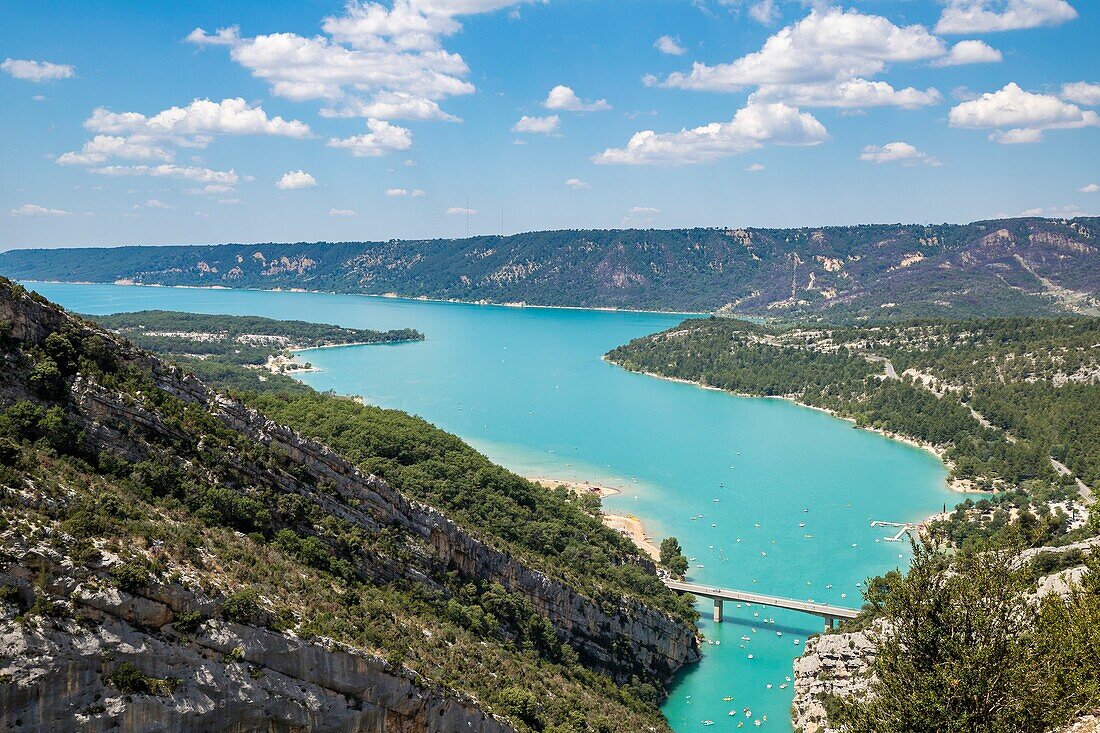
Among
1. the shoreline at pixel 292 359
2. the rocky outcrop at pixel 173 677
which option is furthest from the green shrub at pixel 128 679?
the shoreline at pixel 292 359

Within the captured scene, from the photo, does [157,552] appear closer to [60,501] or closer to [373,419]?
[60,501]

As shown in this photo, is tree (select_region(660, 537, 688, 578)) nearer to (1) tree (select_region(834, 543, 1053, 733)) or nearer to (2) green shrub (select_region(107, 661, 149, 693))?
(1) tree (select_region(834, 543, 1053, 733))

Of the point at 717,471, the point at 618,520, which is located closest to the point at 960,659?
the point at 618,520

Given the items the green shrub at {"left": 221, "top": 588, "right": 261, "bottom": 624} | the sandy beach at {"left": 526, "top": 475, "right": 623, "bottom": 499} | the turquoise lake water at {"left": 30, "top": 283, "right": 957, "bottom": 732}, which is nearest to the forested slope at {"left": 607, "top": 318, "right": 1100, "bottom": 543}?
the turquoise lake water at {"left": 30, "top": 283, "right": 957, "bottom": 732}

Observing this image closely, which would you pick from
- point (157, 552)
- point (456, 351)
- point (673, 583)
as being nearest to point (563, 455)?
point (673, 583)

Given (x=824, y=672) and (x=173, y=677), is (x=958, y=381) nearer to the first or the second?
(x=824, y=672)

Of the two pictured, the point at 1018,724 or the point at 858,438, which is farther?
the point at 858,438

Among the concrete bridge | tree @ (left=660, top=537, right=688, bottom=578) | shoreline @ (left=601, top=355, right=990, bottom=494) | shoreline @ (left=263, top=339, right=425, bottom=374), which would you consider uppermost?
shoreline @ (left=263, top=339, right=425, bottom=374)
